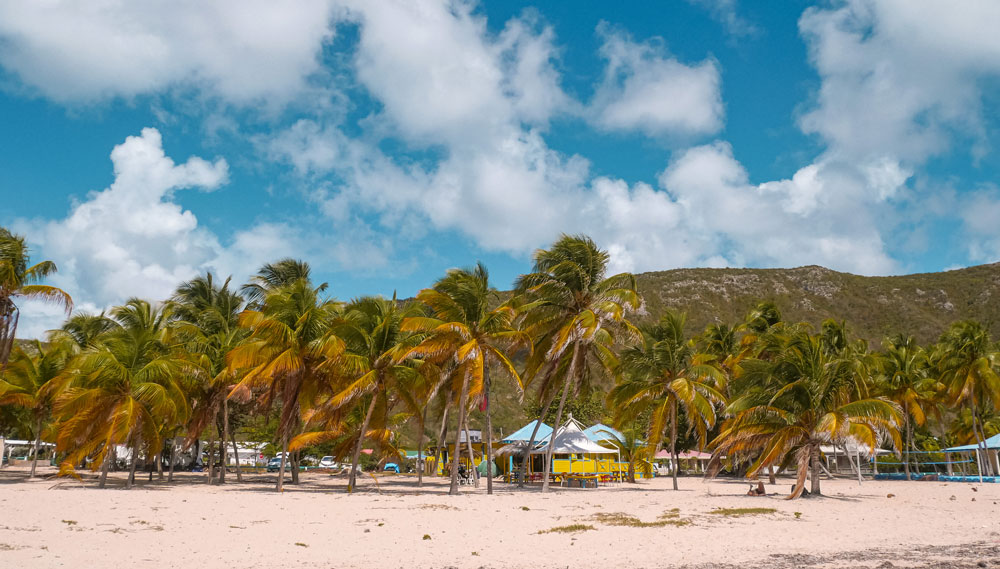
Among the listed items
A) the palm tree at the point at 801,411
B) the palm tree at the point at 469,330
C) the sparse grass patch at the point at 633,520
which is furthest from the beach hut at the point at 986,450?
the sparse grass patch at the point at 633,520

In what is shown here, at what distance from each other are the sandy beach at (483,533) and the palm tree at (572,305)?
633 cm

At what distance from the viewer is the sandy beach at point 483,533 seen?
9305 millimetres

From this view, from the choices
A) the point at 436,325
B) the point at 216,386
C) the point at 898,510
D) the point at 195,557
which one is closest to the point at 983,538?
the point at 898,510

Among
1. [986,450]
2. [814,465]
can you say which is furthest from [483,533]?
[986,450]

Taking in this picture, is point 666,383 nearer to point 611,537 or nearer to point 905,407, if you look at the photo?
point 611,537

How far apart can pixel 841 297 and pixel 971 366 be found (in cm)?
6172

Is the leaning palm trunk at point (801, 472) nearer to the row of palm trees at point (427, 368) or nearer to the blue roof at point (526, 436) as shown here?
the row of palm trees at point (427, 368)

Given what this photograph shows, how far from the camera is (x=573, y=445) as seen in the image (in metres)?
32.2

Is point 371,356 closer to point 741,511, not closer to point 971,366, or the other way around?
point 741,511

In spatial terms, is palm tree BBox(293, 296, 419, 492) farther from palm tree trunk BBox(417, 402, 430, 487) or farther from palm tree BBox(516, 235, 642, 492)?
palm tree BBox(516, 235, 642, 492)

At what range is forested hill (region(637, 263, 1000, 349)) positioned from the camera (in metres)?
80.8

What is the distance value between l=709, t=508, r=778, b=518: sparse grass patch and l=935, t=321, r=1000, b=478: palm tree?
2400cm

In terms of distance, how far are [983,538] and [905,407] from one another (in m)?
30.0

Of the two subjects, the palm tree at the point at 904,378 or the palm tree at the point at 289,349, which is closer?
the palm tree at the point at 289,349
